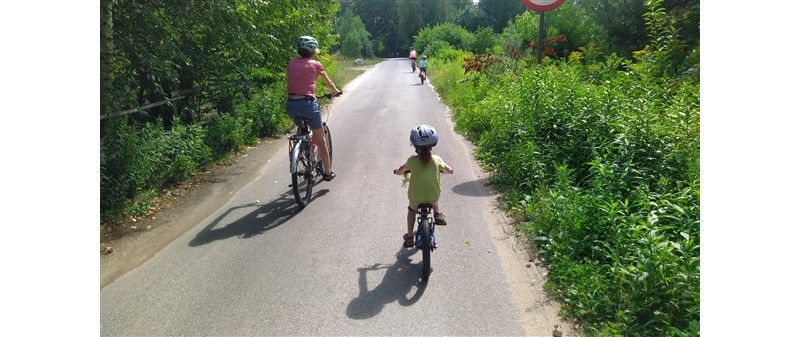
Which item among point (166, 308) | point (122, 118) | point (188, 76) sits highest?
point (188, 76)

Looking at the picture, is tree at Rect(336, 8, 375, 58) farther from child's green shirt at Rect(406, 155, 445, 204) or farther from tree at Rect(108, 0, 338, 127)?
child's green shirt at Rect(406, 155, 445, 204)

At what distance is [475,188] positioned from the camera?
7949 millimetres

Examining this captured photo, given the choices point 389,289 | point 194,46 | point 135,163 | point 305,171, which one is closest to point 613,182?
point 389,289

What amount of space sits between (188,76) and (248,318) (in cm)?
707

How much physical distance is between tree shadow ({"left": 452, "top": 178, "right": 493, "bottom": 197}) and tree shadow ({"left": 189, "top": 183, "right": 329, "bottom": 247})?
1.89 meters

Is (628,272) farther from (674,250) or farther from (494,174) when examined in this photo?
(494,174)

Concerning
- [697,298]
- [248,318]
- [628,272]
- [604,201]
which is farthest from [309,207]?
[697,298]

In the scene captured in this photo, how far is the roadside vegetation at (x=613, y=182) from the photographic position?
4102 mm

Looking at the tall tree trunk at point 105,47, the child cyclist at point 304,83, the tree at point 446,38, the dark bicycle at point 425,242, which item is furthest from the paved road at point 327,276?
the tree at point 446,38

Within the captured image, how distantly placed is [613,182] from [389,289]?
267 cm

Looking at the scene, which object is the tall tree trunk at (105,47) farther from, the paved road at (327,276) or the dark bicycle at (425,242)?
the dark bicycle at (425,242)

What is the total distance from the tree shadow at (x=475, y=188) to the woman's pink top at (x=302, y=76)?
7.78 ft

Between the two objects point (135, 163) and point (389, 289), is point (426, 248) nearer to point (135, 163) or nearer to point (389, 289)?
point (389, 289)

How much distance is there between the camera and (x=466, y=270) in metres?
5.16
